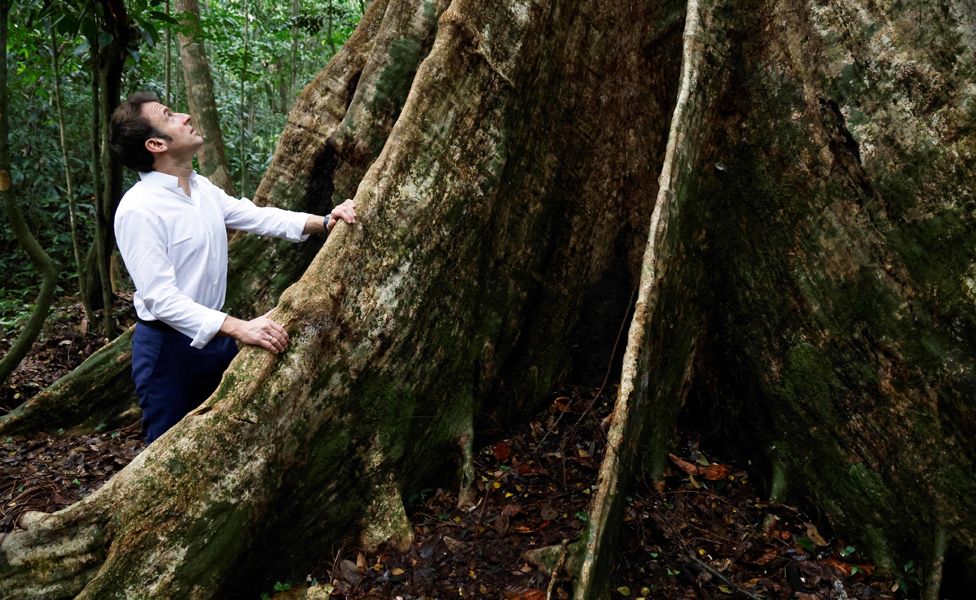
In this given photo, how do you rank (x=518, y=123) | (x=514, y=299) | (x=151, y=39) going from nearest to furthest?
(x=518, y=123) < (x=514, y=299) < (x=151, y=39)

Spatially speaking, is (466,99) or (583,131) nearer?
(466,99)

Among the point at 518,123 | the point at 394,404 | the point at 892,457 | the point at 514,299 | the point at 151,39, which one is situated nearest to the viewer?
the point at 892,457

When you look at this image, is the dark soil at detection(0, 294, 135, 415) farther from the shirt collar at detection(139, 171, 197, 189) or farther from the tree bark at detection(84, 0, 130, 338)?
the shirt collar at detection(139, 171, 197, 189)

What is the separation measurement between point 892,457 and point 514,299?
6.59ft

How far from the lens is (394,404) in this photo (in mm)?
3312

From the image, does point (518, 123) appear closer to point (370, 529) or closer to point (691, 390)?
point (691, 390)

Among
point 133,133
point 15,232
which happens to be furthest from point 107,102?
point 133,133

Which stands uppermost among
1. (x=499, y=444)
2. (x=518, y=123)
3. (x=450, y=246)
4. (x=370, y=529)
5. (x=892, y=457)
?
(x=518, y=123)

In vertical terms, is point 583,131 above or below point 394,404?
above

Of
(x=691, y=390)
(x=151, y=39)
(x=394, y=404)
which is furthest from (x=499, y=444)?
(x=151, y=39)

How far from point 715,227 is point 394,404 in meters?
1.96

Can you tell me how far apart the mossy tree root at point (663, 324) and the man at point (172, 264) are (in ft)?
4.70

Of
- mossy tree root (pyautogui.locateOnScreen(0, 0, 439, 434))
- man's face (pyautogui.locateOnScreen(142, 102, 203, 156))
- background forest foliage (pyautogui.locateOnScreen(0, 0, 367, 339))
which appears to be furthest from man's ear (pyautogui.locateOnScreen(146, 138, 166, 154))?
background forest foliage (pyautogui.locateOnScreen(0, 0, 367, 339))

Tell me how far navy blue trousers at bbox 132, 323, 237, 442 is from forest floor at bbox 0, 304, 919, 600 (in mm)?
993
